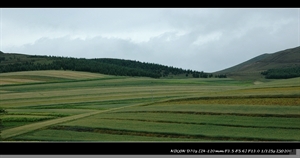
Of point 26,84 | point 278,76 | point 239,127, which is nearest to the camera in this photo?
point 239,127

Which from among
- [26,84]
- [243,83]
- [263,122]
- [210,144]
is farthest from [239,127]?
[26,84]

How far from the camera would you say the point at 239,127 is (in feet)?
32.9

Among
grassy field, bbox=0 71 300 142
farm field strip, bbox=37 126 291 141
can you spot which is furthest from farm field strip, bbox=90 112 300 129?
farm field strip, bbox=37 126 291 141

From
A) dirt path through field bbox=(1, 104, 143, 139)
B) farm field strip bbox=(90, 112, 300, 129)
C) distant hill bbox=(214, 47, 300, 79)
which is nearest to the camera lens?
dirt path through field bbox=(1, 104, 143, 139)

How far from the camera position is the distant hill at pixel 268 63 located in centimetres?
991

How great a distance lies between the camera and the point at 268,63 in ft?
40.3

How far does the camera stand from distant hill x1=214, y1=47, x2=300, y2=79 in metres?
9.91

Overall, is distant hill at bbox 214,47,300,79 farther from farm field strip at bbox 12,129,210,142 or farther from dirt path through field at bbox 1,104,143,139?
dirt path through field at bbox 1,104,143,139

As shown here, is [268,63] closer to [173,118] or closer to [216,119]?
[216,119]

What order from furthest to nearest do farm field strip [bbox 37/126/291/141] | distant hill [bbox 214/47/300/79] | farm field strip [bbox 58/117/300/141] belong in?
distant hill [bbox 214/47/300/79], farm field strip [bbox 58/117/300/141], farm field strip [bbox 37/126/291/141]

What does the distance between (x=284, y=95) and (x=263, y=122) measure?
2.25 metres

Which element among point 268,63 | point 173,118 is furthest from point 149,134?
point 268,63

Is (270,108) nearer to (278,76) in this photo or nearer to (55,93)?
(278,76)
